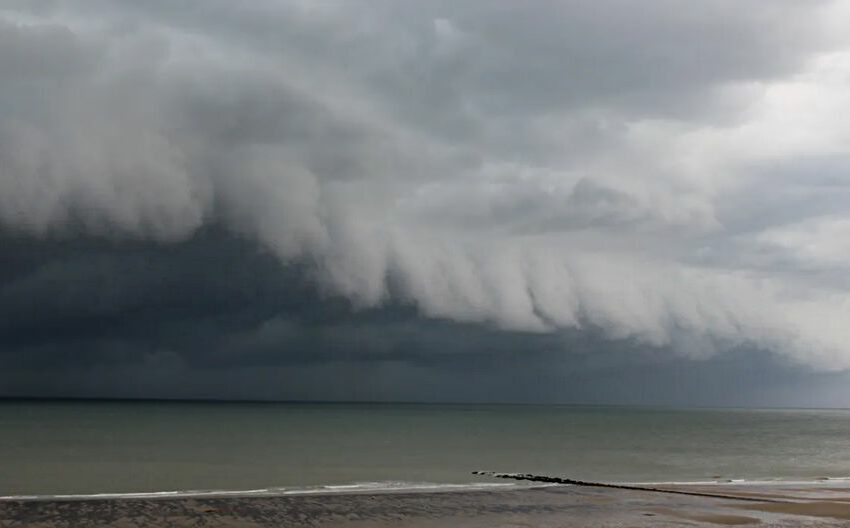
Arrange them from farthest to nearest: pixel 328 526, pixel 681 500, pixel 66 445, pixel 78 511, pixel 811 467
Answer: pixel 66 445, pixel 811 467, pixel 681 500, pixel 78 511, pixel 328 526

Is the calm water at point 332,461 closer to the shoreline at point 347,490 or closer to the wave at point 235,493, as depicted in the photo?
the shoreline at point 347,490

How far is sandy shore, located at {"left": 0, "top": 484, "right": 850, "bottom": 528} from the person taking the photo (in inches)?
1251

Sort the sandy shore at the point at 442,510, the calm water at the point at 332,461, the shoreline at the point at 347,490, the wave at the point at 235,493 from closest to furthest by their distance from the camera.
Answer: the sandy shore at the point at 442,510 → the wave at the point at 235,493 → the shoreline at the point at 347,490 → the calm water at the point at 332,461

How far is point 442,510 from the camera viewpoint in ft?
116

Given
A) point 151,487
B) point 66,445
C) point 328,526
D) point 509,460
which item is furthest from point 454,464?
point 66,445

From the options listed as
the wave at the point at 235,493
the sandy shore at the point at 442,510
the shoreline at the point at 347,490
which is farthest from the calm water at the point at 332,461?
the sandy shore at the point at 442,510

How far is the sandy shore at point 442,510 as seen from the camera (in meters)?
31.8

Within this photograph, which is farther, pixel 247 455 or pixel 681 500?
pixel 247 455

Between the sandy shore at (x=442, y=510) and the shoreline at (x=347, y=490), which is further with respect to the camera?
the shoreline at (x=347, y=490)

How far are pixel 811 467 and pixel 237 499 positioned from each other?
58148 mm

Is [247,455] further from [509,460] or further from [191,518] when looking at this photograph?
[191,518]

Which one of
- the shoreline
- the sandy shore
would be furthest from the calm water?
the sandy shore

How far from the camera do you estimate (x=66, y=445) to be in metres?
87.1

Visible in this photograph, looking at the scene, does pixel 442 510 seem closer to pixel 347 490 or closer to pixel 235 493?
pixel 347 490
